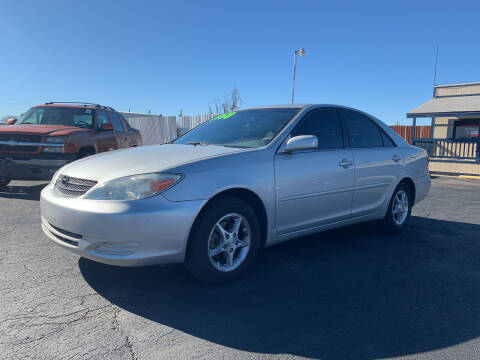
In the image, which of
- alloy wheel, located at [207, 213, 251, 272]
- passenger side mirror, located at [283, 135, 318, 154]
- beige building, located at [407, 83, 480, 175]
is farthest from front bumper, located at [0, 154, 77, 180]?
beige building, located at [407, 83, 480, 175]

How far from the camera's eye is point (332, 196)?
404cm

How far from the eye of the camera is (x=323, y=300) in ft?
9.86

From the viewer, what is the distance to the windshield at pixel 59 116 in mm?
7922

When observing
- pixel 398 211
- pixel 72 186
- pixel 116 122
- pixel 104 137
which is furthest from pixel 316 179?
pixel 116 122

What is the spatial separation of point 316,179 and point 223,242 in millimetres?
1224

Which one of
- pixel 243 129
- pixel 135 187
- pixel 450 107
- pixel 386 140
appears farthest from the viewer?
pixel 450 107

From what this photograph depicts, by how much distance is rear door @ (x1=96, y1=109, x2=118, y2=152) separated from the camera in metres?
7.87

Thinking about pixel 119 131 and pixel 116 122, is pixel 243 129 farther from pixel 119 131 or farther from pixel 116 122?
pixel 116 122

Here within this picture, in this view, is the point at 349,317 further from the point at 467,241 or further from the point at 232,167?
the point at 467,241

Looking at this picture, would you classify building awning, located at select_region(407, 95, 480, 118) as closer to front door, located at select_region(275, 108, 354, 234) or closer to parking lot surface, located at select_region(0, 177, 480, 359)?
parking lot surface, located at select_region(0, 177, 480, 359)

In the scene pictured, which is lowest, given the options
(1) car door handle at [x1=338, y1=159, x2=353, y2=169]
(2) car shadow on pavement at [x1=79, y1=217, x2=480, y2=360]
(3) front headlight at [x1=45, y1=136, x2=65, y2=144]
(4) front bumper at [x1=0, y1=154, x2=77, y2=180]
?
(2) car shadow on pavement at [x1=79, y1=217, x2=480, y2=360]

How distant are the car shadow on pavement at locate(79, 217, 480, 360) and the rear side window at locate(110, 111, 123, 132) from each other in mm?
5774

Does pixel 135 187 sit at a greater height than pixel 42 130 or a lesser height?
lesser

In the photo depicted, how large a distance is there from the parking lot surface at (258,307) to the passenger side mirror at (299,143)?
1.15 m
